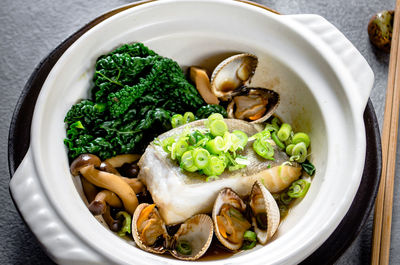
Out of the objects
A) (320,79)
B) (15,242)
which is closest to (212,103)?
(320,79)

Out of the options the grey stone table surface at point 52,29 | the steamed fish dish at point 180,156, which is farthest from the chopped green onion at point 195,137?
the grey stone table surface at point 52,29

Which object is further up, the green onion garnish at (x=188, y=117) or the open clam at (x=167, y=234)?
the green onion garnish at (x=188, y=117)

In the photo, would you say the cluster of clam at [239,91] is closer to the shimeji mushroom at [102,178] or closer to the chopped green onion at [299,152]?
the chopped green onion at [299,152]

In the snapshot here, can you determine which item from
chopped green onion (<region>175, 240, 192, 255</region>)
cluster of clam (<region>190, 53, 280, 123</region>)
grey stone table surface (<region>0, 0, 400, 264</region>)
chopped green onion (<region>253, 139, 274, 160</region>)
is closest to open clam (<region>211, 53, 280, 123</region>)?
cluster of clam (<region>190, 53, 280, 123</region>)

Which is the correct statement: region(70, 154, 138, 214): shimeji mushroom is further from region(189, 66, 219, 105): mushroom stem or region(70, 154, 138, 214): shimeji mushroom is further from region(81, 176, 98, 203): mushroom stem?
region(189, 66, 219, 105): mushroom stem

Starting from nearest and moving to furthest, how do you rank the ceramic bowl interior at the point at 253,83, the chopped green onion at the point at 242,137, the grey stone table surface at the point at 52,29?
the ceramic bowl interior at the point at 253,83
the chopped green onion at the point at 242,137
the grey stone table surface at the point at 52,29

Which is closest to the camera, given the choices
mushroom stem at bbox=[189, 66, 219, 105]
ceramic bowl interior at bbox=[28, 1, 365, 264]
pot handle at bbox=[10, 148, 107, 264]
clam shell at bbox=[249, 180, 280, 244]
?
pot handle at bbox=[10, 148, 107, 264]
